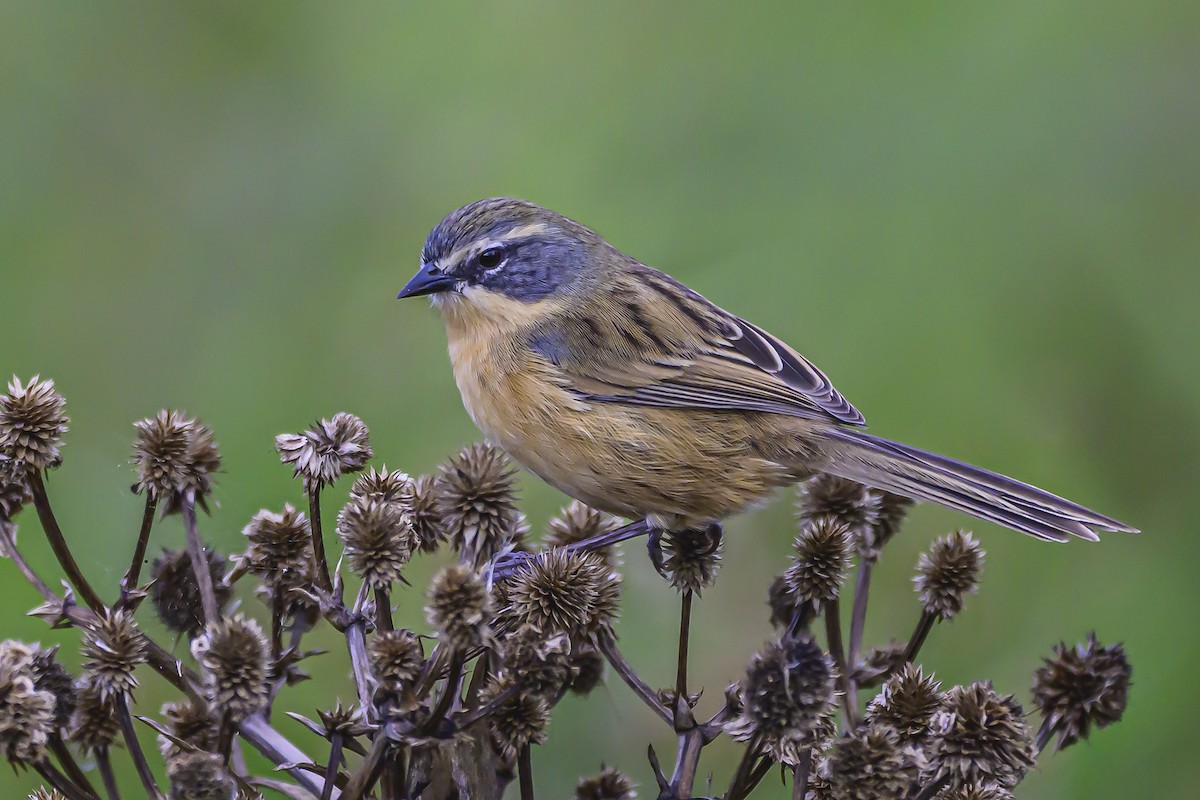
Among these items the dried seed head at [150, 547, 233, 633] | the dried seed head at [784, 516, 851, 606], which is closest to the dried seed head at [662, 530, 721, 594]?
the dried seed head at [784, 516, 851, 606]

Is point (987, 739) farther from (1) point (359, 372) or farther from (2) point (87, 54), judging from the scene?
(2) point (87, 54)

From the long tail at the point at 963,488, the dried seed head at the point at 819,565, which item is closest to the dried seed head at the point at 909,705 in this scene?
the dried seed head at the point at 819,565

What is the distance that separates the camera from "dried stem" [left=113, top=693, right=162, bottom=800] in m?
2.78

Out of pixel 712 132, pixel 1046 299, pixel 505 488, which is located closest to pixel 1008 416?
pixel 1046 299

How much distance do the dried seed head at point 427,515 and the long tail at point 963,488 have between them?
1560mm

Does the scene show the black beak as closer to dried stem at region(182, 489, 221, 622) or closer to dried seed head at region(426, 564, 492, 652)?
dried stem at region(182, 489, 221, 622)

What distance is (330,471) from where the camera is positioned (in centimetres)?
341

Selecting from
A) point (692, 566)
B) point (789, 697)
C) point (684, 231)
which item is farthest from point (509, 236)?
point (789, 697)

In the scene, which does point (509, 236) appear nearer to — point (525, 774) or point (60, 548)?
point (60, 548)

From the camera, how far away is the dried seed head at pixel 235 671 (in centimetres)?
277

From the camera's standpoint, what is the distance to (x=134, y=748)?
280cm

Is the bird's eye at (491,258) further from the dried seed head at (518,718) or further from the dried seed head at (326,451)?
the dried seed head at (518,718)

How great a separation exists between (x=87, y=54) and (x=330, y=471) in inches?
183

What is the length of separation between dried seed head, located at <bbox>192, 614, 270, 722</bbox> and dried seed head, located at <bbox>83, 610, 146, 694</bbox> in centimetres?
18
